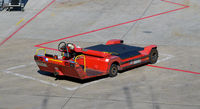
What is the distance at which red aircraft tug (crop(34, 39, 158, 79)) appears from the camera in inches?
522

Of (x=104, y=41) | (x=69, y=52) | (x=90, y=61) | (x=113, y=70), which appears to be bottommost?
(x=113, y=70)

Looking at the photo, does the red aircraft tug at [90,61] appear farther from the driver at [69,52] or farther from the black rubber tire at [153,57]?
the black rubber tire at [153,57]

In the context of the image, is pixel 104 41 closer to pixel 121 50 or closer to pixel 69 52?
pixel 121 50

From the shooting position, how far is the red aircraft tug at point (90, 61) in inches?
522

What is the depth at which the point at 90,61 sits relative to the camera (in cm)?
1420

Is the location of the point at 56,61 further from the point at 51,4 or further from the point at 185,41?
Answer: the point at 51,4

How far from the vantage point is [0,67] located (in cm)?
1603

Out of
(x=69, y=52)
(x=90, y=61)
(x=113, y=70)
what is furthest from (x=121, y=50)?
(x=69, y=52)

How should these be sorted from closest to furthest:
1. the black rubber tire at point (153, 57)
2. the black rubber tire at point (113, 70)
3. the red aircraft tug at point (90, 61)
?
the red aircraft tug at point (90, 61), the black rubber tire at point (113, 70), the black rubber tire at point (153, 57)

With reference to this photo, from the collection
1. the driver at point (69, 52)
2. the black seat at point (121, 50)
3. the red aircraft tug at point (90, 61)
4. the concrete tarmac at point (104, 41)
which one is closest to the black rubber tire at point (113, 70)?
the red aircraft tug at point (90, 61)

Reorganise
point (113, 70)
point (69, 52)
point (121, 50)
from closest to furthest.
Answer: point (113, 70) < point (69, 52) < point (121, 50)

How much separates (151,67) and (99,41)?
605 centimetres

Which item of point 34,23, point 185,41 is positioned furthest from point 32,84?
point 34,23

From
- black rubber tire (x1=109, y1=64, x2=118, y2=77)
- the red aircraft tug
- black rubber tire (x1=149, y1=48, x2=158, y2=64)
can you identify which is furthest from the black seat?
black rubber tire (x1=149, y1=48, x2=158, y2=64)
